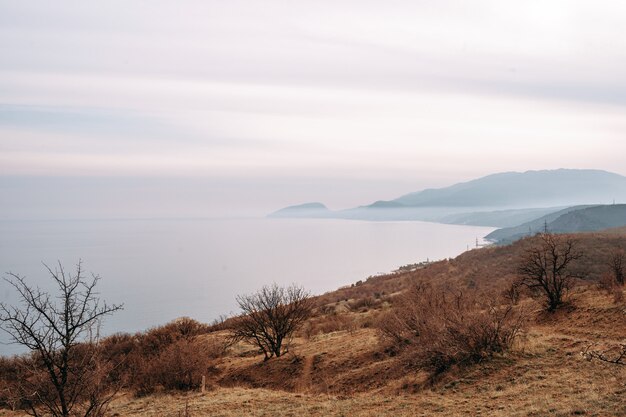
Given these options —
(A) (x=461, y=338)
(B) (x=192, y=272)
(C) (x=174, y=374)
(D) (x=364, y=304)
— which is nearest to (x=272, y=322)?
(C) (x=174, y=374)

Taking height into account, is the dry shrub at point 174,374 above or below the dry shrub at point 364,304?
above

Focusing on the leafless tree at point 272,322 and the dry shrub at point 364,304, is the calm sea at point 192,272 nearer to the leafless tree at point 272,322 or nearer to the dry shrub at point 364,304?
the dry shrub at point 364,304

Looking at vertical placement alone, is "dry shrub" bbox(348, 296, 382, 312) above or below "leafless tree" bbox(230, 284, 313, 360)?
below

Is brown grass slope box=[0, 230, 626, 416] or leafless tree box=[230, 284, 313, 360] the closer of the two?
brown grass slope box=[0, 230, 626, 416]

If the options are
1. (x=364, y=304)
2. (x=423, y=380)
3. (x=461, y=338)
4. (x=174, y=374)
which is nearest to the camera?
(x=423, y=380)

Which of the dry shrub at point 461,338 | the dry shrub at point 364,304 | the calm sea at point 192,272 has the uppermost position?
the dry shrub at point 461,338

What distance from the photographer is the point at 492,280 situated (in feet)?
138

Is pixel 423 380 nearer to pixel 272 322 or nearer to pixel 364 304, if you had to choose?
pixel 272 322

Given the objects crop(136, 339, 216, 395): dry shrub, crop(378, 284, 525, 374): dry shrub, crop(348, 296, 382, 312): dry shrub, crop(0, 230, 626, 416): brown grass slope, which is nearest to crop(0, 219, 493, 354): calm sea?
crop(348, 296, 382, 312): dry shrub

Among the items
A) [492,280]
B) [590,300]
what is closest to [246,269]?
[492,280]

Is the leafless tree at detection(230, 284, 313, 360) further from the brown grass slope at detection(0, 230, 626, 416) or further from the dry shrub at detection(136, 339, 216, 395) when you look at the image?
the dry shrub at detection(136, 339, 216, 395)

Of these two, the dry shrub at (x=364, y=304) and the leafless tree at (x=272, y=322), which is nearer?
the leafless tree at (x=272, y=322)

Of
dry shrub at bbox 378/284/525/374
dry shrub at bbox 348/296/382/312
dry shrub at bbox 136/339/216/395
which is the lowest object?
dry shrub at bbox 348/296/382/312

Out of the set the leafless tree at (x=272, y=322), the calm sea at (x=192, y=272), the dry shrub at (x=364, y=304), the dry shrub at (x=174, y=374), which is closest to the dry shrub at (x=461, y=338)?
the dry shrub at (x=174, y=374)
